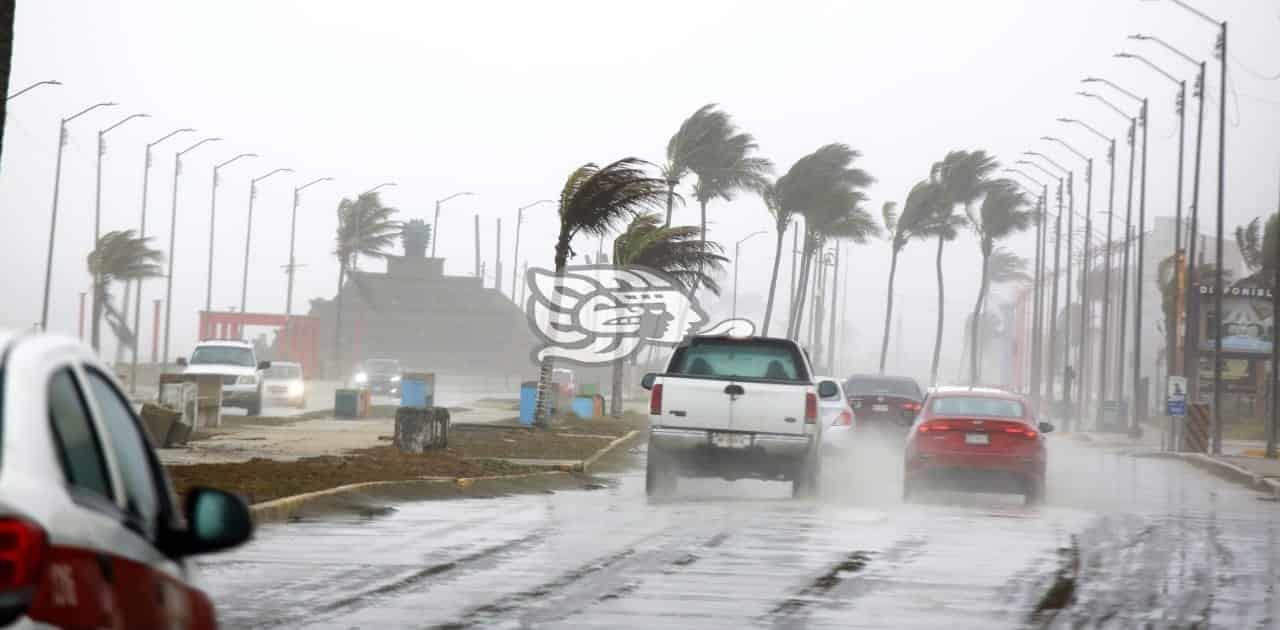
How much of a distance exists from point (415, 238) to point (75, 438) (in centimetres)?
12134

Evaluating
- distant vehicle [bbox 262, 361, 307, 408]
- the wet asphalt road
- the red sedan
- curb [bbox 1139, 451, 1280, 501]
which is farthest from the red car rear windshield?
distant vehicle [bbox 262, 361, 307, 408]

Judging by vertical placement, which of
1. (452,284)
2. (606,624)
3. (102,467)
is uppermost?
(452,284)

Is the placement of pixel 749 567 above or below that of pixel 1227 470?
below

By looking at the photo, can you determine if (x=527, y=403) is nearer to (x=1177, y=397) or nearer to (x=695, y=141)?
(x=1177, y=397)

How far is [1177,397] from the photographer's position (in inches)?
1998

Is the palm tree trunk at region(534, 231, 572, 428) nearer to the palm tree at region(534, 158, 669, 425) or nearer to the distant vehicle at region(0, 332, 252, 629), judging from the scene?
the palm tree at region(534, 158, 669, 425)

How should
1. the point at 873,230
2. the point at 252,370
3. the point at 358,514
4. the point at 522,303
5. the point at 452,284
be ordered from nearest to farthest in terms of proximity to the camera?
the point at 358,514, the point at 252,370, the point at 873,230, the point at 452,284, the point at 522,303

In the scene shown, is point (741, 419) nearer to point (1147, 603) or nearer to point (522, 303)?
point (1147, 603)

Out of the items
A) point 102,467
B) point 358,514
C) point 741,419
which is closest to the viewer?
point 102,467

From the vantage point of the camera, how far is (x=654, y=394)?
2434 cm

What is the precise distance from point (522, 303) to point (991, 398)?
108 metres

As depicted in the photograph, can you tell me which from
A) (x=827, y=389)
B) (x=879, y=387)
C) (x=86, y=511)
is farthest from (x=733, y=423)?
(x=86, y=511)

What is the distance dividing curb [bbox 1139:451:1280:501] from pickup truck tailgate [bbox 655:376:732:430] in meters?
10.7

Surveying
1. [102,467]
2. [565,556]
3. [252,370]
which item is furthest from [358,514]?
[252,370]
